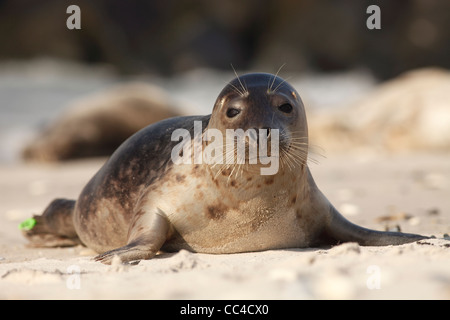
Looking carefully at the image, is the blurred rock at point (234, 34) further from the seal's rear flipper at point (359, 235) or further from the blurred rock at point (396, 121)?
the seal's rear flipper at point (359, 235)

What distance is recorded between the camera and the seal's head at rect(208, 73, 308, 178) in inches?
116

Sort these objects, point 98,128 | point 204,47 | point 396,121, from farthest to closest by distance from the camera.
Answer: point 204,47 < point 98,128 < point 396,121

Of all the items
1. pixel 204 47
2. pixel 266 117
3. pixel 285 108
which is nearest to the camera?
pixel 266 117

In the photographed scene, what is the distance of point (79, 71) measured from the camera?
2769cm

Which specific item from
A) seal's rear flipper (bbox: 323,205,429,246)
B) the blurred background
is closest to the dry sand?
seal's rear flipper (bbox: 323,205,429,246)

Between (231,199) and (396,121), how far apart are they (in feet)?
22.1

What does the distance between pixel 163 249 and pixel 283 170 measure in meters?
0.71

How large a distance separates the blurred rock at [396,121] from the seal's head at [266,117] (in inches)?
241

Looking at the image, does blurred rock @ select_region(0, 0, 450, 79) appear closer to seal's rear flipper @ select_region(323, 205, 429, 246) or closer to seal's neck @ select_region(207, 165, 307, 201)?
seal's rear flipper @ select_region(323, 205, 429, 246)

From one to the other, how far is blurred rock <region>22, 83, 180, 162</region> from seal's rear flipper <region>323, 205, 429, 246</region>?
287 inches

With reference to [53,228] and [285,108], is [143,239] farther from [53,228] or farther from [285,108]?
[53,228]

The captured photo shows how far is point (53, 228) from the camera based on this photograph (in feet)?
13.9

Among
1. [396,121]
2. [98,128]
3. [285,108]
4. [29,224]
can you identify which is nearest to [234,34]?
[98,128]
